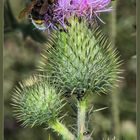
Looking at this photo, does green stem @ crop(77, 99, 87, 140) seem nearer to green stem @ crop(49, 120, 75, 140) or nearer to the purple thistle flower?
green stem @ crop(49, 120, 75, 140)

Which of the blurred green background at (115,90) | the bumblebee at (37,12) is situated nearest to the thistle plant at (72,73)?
the bumblebee at (37,12)

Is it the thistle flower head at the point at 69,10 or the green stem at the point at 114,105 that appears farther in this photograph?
the green stem at the point at 114,105

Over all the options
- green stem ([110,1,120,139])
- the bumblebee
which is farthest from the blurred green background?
the bumblebee

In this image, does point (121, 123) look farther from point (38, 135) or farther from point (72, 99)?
point (72, 99)

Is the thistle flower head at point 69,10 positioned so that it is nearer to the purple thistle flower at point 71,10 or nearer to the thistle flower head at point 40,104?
the purple thistle flower at point 71,10

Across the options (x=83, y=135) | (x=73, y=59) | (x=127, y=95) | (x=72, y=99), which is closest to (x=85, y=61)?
(x=73, y=59)

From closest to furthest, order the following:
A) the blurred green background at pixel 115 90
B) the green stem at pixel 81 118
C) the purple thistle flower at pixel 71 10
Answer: the green stem at pixel 81 118, the purple thistle flower at pixel 71 10, the blurred green background at pixel 115 90

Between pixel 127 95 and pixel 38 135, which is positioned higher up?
pixel 127 95

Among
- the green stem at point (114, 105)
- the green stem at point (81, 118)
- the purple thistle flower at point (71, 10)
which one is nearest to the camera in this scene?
the green stem at point (81, 118)
